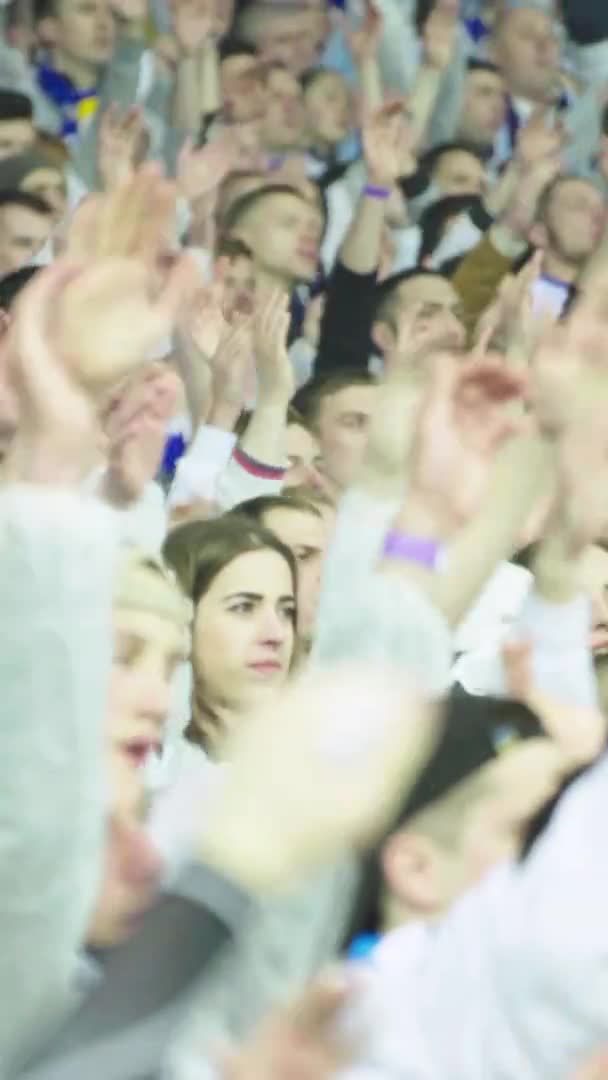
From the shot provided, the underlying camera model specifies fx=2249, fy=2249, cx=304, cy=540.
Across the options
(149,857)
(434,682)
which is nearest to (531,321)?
(434,682)

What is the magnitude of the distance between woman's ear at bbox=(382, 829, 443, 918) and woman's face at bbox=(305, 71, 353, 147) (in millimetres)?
3561

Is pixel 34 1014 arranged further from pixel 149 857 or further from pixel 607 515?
pixel 607 515

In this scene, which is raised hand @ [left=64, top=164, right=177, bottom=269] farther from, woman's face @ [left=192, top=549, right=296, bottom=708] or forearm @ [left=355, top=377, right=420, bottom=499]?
woman's face @ [left=192, top=549, right=296, bottom=708]

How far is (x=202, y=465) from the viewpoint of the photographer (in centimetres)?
291

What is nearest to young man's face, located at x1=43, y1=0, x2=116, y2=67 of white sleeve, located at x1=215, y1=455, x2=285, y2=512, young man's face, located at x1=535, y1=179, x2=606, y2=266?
young man's face, located at x1=535, y1=179, x2=606, y2=266

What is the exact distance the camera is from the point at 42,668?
1171 mm

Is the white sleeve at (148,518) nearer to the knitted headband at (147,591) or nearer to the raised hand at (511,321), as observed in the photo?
the knitted headband at (147,591)

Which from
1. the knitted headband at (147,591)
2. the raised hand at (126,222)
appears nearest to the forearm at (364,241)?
the knitted headband at (147,591)

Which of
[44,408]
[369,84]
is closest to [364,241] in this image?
[369,84]

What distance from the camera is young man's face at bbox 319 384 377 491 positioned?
3.20 meters

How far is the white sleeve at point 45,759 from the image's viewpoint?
3.81 feet

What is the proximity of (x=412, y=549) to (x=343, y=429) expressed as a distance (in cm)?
175

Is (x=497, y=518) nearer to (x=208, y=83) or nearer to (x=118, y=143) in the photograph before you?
(x=118, y=143)

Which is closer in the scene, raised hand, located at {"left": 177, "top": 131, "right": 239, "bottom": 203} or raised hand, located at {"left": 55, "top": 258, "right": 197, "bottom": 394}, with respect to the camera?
raised hand, located at {"left": 55, "top": 258, "right": 197, "bottom": 394}
